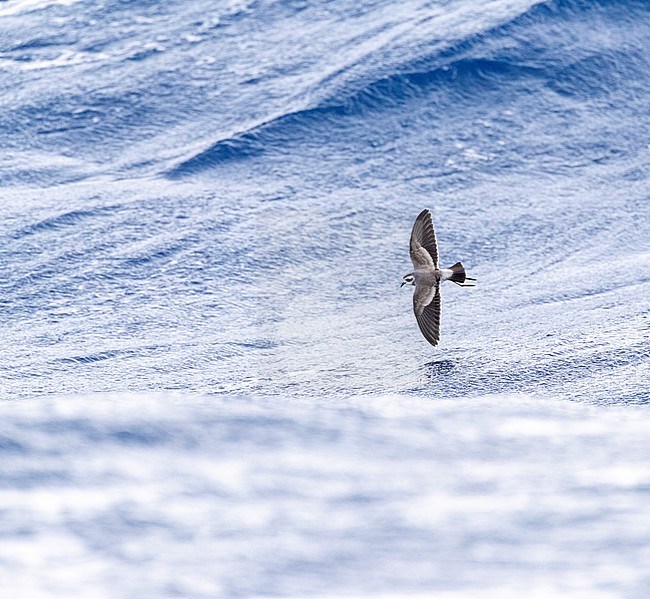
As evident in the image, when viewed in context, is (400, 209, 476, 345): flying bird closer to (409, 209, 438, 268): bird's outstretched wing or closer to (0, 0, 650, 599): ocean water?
(409, 209, 438, 268): bird's outstretched wing

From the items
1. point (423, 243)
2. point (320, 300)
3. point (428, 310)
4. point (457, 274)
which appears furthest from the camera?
point (320, 300)

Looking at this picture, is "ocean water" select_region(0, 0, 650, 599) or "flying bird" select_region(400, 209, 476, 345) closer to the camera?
"ocean water" select_region(0, 0, 650, 599)

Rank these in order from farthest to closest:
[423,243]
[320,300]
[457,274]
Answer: [320,300] → [423,243] → [457,274]

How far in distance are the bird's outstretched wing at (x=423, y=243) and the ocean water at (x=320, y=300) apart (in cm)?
58

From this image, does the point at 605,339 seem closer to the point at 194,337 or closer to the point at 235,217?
the point at 194,337

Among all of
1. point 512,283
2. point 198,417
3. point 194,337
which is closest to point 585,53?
point 512,283

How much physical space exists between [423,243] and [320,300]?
128 centimetres

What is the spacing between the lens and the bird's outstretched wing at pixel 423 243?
21.4 ft

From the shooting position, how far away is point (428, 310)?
6457 millimetres

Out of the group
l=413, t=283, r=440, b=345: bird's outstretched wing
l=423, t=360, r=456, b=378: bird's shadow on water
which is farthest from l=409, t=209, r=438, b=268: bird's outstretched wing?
l=423, t=360, r=456, b=378: bird's shadow on water

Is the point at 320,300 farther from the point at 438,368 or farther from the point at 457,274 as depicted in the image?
the point at 457,274

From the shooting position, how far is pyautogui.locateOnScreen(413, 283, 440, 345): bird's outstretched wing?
6.43 metres

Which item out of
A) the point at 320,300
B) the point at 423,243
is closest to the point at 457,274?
the point at 423,243

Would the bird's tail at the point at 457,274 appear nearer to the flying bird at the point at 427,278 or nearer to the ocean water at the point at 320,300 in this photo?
the flying bird at the point at 427,278
